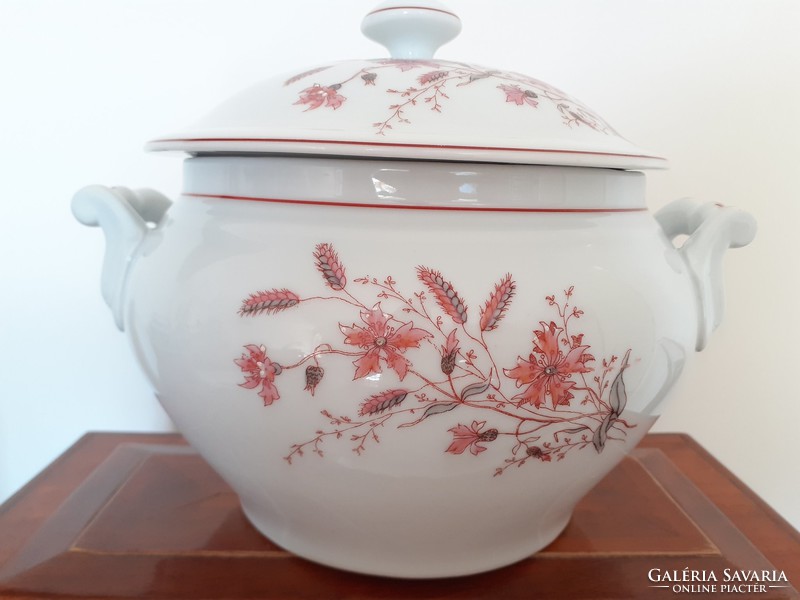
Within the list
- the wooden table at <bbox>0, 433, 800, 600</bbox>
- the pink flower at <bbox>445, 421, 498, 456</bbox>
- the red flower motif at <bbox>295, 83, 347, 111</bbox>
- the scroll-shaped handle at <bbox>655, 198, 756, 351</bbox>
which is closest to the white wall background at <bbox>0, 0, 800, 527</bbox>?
the wooden table at <bbox>0, 433, 800, 600</bbox>

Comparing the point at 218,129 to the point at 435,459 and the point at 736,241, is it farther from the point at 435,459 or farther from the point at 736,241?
the point at 736,241

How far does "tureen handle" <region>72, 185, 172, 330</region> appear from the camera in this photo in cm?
66

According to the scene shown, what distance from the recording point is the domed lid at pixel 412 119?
499mm

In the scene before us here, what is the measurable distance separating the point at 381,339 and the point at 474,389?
0.08m

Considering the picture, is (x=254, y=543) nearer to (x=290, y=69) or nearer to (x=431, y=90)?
(x=431, y=90)

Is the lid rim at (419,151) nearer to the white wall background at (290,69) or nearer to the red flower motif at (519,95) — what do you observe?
the red flower motif at (519,95)

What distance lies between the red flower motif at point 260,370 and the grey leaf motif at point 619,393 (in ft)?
0.87

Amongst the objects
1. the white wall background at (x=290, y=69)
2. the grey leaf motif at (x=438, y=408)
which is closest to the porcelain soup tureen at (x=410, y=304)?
the grey leaf motif at (x=438, y=408)

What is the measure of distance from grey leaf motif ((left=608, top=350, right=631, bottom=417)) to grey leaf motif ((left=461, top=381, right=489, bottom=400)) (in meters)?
0.12

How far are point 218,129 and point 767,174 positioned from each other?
0.92 meters

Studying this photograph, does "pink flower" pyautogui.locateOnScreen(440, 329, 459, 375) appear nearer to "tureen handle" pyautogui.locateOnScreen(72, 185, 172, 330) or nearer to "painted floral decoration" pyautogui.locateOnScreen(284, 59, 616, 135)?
"painted floral decoration" pyautogui.locateOnScreen(284, 59, 616, 135)

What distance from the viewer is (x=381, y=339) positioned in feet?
1.62

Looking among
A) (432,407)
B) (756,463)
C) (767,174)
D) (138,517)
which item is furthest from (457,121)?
(756,463)

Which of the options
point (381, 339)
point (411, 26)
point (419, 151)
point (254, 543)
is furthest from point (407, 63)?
point (254, 543)
